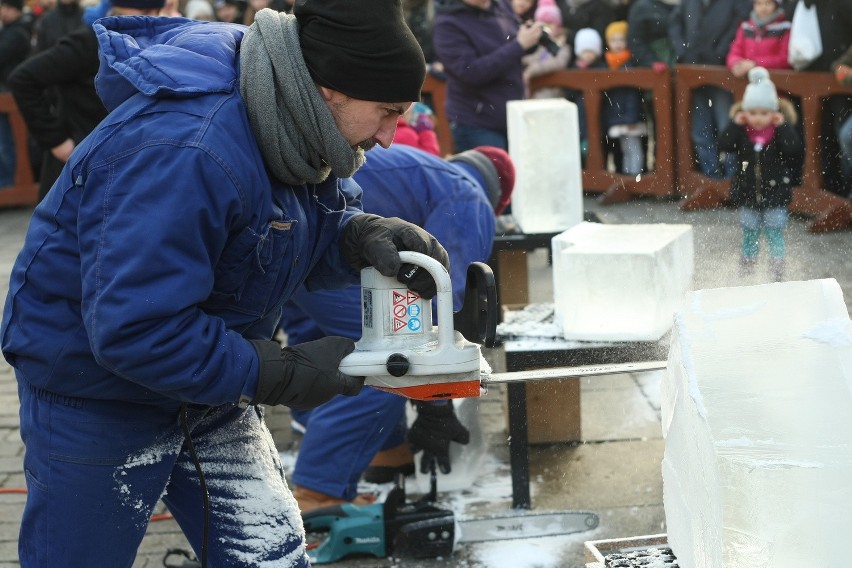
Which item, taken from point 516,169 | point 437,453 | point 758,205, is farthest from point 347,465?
point 758,205

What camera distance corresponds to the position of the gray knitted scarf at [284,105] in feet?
7.72

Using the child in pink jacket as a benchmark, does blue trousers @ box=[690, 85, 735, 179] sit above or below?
below

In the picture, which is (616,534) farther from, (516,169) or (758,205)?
(758,205)

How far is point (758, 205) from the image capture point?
20.2 feet

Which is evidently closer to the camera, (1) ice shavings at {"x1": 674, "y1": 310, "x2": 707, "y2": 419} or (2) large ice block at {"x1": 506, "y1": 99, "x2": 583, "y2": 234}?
(1) ice shavings at {"x1": 674, "y1": 310, "x2": 707, "y2": 419}

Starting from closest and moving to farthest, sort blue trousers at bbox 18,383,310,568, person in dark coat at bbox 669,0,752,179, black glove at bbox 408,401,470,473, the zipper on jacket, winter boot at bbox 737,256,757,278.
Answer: blue trousers at bbox 18,383,310,568
black glove at bbox 408,401,470,473
winter boot at bbox 737,256,757,278
the zipper on jacket
person in dark coat at bbox 669,0,752,179

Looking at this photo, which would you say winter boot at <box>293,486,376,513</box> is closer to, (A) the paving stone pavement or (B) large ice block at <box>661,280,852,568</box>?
(A) the paving stone pavement

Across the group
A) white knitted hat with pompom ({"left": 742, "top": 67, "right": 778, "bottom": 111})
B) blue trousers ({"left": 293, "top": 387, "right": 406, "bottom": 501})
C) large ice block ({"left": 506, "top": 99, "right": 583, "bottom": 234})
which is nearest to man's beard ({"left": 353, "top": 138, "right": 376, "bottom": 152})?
blue trousers ({"left": 293, "top": 387, "right": 406, "bottom": 501})

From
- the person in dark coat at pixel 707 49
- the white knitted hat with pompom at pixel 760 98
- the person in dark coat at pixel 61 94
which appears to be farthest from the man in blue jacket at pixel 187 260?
the person in dark coat at pixel 707 49

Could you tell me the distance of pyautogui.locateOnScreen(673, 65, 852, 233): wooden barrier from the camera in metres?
7.75

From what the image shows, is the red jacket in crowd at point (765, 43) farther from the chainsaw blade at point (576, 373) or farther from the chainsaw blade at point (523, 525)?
the chainsaw blade at point (576, 373)

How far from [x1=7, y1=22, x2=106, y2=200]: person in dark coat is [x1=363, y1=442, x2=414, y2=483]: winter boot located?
1.83 m

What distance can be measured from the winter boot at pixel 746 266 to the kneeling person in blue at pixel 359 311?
1678 mm

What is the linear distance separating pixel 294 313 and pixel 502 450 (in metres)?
1.03
